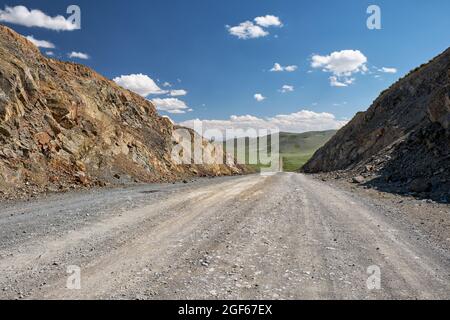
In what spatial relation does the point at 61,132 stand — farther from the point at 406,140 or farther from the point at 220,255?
the point at 406,140

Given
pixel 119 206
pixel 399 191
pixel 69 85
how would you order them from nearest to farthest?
pixel 119 206 < pixel 399 191 < pixel 69 85

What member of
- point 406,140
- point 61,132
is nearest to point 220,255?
point 61,132

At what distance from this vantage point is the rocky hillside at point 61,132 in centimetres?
2022

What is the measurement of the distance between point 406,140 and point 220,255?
24.3 meters

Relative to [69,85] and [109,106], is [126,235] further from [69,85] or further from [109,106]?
[109,106]

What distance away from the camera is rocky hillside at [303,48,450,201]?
18.2 meters

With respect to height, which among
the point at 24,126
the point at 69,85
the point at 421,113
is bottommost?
the point at 24,126

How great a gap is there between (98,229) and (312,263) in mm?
5689

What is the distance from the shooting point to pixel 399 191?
1723 centimetres

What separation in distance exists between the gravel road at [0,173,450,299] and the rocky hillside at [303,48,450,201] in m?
8.30

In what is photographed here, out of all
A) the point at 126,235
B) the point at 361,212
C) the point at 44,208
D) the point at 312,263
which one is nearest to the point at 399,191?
the point at 361,212

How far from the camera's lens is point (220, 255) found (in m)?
6.89

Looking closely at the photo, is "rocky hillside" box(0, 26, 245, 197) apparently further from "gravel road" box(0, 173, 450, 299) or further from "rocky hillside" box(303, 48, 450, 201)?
"rocky hillside" box(303, 48, 450, 201)

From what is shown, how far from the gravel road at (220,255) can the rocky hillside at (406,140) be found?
8.30m
